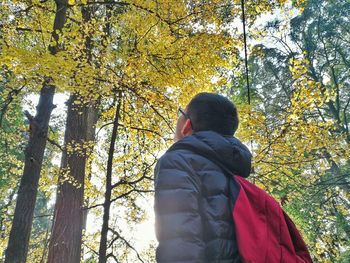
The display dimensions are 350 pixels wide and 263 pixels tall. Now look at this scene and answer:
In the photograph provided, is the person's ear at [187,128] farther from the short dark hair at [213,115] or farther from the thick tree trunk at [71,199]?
the thick tree trunk at [71,199]

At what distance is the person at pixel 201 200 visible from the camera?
41.3 inches

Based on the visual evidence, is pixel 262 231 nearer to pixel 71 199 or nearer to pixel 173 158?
pixel 173 158

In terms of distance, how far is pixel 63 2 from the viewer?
464 cm

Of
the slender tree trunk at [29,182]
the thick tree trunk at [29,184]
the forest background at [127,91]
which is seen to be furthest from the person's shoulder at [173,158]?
the thick tree trunk at [29,184]

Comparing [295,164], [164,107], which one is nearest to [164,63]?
[164,107]

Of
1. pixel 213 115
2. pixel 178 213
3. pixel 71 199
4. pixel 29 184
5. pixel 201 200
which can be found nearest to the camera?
pixel 178 213

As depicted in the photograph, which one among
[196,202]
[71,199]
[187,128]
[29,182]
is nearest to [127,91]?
[29,182]

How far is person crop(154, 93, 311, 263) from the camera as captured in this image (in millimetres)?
1050

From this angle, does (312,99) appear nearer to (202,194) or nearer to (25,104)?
(202,194)

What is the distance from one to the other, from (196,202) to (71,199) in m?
4.67

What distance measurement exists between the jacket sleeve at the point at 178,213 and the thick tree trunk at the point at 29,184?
3328mm

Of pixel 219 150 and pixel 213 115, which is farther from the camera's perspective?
pixel 213 115

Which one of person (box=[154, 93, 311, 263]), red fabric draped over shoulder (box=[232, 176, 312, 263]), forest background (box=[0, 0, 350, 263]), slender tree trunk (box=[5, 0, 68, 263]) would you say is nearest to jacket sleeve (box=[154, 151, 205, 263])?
person (box=[154, 93, 311, 263])

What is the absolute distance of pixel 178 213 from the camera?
107 centimetres
